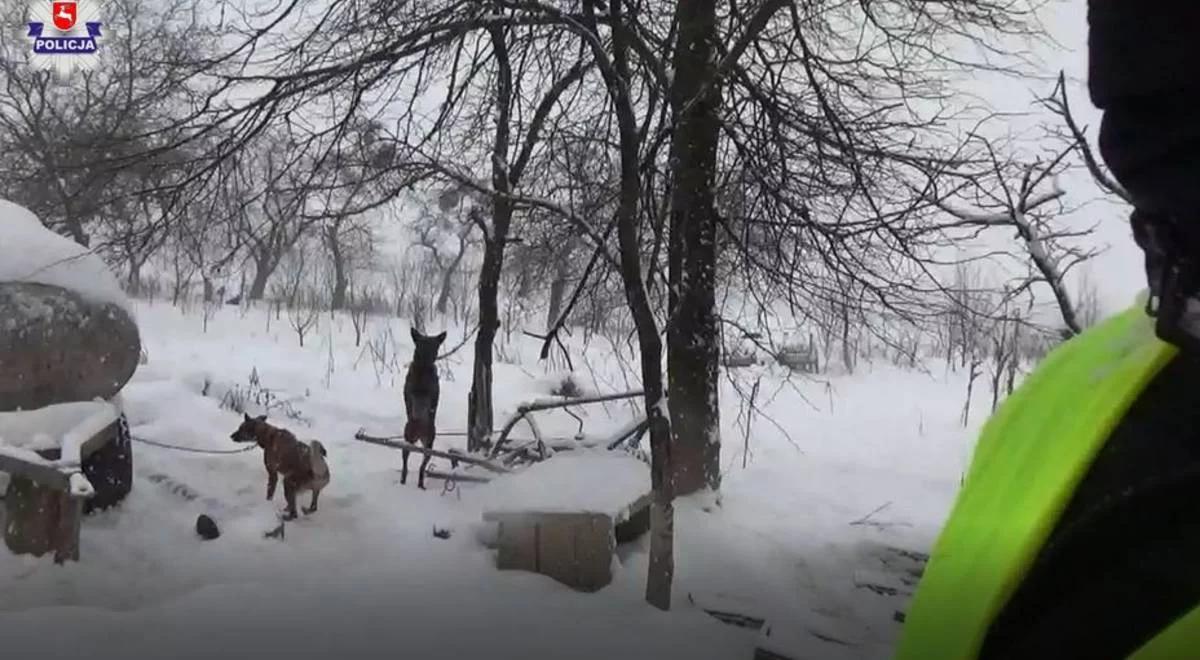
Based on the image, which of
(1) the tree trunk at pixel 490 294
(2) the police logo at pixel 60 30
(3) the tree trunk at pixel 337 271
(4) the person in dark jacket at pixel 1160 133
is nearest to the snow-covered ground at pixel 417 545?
(3) the tree trunk at pixel 337 271

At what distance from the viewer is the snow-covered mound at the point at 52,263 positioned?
2.07 metres

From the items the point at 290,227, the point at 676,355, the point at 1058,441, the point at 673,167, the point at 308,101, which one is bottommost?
the point at 676,355

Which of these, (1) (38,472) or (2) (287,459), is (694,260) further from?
(1) (38,472)

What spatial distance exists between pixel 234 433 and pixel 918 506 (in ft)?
6.28

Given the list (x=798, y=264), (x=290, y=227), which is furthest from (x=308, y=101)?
(x=798, y=264)

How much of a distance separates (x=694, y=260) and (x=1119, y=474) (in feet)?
7.99

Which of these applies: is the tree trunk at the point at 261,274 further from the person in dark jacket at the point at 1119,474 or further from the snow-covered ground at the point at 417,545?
the person in dark jacket at the point at 1119,474

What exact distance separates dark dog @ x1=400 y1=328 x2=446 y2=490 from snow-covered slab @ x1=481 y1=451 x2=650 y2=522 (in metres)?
0.71

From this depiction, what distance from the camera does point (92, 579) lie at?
5.17ft

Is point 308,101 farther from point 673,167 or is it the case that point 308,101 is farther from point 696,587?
point 696,587

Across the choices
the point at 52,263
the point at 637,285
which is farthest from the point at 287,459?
the point at 637,285

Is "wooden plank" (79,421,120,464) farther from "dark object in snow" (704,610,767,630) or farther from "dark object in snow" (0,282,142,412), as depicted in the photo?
"dark object in snow" (704,610,767,630)

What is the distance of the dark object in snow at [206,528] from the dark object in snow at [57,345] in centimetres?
66

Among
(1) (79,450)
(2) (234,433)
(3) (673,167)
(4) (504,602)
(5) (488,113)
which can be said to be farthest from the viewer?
(5) (488,113)
